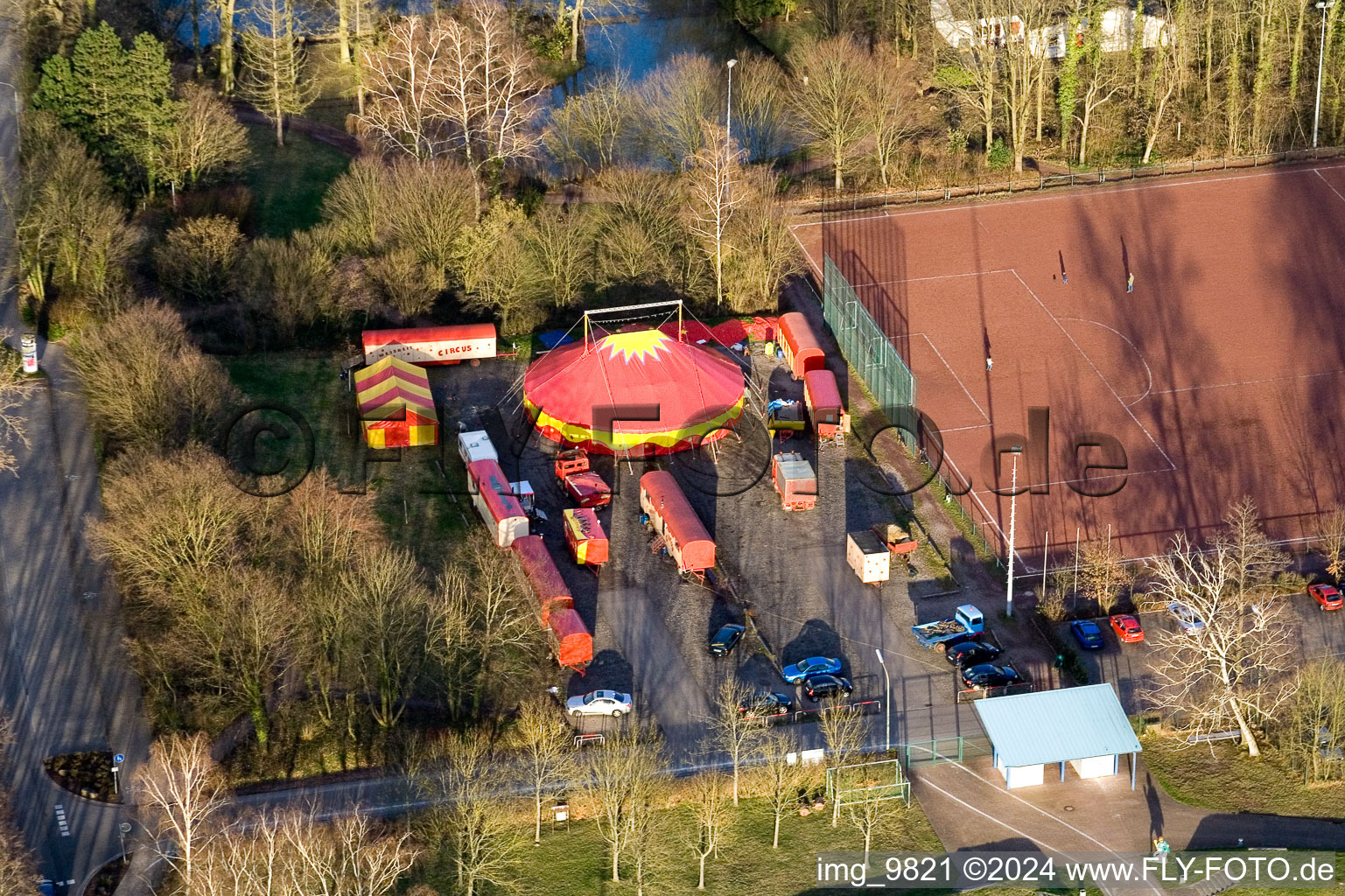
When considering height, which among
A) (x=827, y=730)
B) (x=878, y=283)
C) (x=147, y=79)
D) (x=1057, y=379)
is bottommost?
(x=827, y=730)

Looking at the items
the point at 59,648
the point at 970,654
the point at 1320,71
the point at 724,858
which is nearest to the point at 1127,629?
the point at 970,654

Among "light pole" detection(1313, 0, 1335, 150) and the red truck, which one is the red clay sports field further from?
the red truck

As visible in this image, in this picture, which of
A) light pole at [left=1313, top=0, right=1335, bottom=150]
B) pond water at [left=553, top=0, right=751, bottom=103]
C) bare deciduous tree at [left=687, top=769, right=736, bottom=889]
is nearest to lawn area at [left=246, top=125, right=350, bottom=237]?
pond water at [left=553, top=0, right=751, bottom=103]

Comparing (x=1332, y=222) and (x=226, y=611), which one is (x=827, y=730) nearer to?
(x=226, y=611)

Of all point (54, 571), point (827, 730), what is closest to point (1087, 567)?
point (827, 730)

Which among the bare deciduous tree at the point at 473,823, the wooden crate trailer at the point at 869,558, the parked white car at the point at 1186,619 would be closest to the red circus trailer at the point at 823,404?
the wooden crate trailer at the point at 869,558

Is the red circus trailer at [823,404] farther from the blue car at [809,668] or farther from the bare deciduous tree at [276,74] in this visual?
the bare deciduous tree at [276,74]

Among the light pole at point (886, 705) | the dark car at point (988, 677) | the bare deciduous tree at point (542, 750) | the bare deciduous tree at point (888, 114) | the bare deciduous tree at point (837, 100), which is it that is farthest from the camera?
the bare deciduous tree at point (888, 114)
